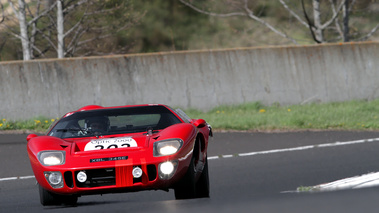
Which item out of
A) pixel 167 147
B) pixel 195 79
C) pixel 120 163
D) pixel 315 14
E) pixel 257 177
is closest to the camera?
pixel 120 163

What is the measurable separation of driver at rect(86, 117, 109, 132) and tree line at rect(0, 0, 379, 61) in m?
12.6

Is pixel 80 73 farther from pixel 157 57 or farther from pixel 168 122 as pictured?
pixel 168 122

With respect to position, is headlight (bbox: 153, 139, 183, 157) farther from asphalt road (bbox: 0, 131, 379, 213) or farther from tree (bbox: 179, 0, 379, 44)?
tree (bbox: 179, 0, 379, 44)

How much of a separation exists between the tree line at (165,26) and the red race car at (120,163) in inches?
532

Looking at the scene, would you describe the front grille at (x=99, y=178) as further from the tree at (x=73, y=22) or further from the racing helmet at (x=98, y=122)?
the tree at (x=73, y=22)

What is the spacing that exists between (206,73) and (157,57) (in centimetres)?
120

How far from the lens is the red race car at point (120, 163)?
5715mm

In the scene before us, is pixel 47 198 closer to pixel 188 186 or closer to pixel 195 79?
pixel 188 186

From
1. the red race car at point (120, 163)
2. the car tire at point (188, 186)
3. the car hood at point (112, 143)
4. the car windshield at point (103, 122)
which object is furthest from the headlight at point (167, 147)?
the car windshield at point (103, 122)

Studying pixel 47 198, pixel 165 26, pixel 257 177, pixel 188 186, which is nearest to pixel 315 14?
pixel 165 26

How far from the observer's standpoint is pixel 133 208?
554cm

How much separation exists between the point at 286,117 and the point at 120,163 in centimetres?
870

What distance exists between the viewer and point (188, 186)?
6016 mm

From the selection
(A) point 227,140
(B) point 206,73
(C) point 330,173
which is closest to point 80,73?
(B) point 206,73
